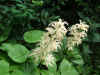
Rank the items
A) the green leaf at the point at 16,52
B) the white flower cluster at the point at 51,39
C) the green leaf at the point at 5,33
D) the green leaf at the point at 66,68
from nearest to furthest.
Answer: the white flower cluster at the point at 51,39, the green leaf at the point at 16,52, the green leaf at the point at 66,68, the green leaf at the point at 5,33

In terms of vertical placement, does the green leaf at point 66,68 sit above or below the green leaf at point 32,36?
below

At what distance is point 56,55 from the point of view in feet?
9.74

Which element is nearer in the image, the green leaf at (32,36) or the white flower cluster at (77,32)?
the white flower cluster at (77,32)

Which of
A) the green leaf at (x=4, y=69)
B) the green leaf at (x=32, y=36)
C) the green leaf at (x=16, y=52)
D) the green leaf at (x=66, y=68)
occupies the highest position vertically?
the green leaf at (x=32, y=36)

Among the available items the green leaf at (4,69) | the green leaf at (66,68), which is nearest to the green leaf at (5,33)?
the green leaf at (4,69)

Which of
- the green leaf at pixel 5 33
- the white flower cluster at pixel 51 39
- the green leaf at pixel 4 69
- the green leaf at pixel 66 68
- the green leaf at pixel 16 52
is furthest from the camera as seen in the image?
the green leaf at pixel 5 33

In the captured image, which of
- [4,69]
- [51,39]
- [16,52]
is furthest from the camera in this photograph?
[16,52]

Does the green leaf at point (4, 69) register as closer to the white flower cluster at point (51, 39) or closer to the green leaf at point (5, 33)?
the white flower cluster at point (51, 39)

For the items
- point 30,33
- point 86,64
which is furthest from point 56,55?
point 86,64

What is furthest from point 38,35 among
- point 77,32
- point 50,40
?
point 50,40

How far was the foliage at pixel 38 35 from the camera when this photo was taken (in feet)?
8.34

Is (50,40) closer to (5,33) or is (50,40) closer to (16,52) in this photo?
(16,52)

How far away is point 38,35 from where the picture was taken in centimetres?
287

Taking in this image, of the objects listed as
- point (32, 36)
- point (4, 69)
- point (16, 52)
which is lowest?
point (4, 69)
